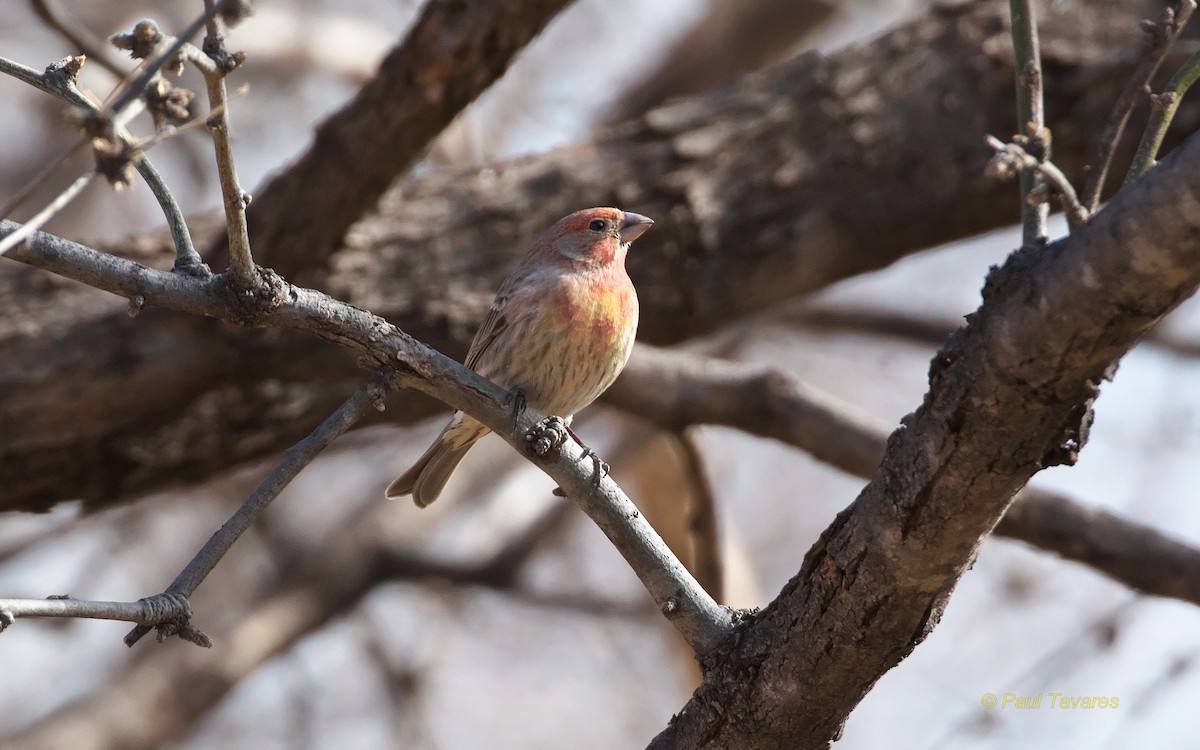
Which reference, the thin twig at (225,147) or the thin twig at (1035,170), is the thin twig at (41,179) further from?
the thin twig at (1035,170)

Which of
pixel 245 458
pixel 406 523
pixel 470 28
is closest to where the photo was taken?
pixel 470 28

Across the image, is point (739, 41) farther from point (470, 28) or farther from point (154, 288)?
point (154, 288)

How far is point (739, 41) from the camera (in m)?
10.7

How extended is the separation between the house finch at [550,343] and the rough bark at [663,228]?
0.90 meters

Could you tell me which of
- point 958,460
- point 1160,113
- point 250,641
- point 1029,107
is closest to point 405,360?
point 958,460

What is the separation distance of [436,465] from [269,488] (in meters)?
2.04

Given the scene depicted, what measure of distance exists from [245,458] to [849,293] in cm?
482

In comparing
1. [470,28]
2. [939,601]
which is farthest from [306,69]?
[939,601]

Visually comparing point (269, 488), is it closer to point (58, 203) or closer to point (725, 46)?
point (58, 203)

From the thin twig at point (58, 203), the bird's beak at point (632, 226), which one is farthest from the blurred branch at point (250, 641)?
the thin twig at point (58, 203)

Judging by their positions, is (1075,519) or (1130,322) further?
(1075,519)

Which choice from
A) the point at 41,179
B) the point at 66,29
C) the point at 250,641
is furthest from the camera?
the point at 250,641

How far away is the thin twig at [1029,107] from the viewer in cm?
245

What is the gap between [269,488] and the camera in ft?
7.96
